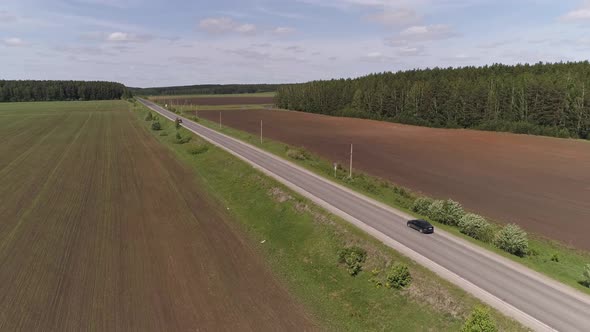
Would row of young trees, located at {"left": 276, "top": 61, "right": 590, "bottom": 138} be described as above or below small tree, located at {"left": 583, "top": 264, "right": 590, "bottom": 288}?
above

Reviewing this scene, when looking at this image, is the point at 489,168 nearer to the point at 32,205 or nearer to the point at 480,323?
the point at 480,323

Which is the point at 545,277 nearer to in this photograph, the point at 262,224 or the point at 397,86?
the point at 262,224

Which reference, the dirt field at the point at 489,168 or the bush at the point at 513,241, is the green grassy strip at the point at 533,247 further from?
the dirt field at the point at 489,168

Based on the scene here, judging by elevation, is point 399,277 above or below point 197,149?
below

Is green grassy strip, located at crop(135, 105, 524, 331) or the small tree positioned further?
the small tree

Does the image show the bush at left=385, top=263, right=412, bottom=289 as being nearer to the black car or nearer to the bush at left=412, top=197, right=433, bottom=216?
the black car

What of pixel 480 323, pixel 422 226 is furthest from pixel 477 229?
pixel 480 323

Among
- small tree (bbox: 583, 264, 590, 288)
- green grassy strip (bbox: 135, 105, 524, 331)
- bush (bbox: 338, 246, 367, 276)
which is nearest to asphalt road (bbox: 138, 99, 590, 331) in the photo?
green grassy strip (bbox: 135, 105, 524, 331)
